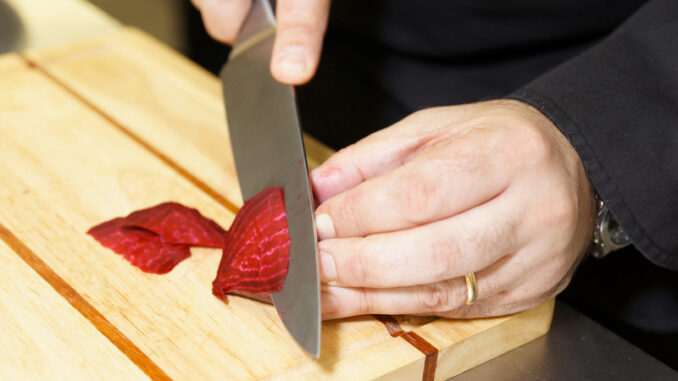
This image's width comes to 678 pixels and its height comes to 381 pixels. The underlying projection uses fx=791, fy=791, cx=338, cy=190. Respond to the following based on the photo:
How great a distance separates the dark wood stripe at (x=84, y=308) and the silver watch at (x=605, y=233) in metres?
0.61

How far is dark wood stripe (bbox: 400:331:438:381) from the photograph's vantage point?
38.5 inches

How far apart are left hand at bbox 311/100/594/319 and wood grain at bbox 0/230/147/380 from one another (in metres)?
0.27

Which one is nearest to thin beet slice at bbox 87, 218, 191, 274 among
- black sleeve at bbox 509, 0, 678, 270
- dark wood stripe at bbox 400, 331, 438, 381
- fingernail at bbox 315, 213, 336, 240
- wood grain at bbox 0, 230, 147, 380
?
wood grain at bbox 0, 230, 147, 380

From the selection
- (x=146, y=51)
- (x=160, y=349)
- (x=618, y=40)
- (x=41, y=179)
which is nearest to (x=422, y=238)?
(x=160, y=349)

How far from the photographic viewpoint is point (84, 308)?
1.00 m

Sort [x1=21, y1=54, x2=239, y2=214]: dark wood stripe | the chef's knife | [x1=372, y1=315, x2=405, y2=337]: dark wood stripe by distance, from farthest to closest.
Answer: [x1=21, y1=54, x2=239, y2=214]: dark wood stripe < [x1=372, y1=315, x2=405, y2=337]: dark wood stripe < the chef's knife

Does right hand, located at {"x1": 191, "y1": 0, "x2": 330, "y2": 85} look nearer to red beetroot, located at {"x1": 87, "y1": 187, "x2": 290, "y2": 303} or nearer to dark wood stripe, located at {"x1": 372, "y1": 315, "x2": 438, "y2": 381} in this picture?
red beetroot, located at {"x1": 87, "y1": 187, "x2": 290, "y2": 303}

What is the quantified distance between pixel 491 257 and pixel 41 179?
28.9 inches

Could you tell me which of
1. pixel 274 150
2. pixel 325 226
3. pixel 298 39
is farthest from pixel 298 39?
pixel 325 226

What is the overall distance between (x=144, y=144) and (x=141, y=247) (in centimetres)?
34

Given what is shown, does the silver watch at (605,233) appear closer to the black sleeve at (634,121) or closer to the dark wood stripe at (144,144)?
the black sleeve at (634,121)

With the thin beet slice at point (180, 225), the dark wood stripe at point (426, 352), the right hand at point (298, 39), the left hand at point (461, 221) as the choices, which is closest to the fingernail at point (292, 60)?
the right hand at point (298, 39)

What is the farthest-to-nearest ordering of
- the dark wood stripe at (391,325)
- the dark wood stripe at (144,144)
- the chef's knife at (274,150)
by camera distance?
1. the dark wood stripe at (144,144)
2. the dark wood stripe at (391,325)
3. the chef's knife at (274,150)

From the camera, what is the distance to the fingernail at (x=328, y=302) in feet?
3.17
